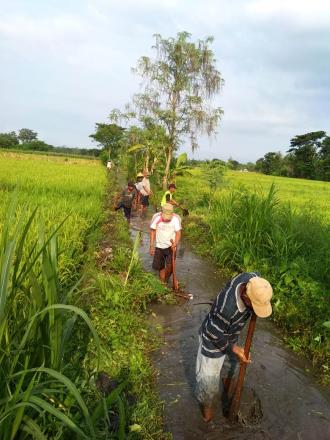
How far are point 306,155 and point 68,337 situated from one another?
6038cm

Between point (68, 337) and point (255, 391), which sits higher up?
point (68, 337)

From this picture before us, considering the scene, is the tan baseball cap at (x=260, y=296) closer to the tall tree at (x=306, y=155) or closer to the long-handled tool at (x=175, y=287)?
the long-handled tool at (x=175, y=287)

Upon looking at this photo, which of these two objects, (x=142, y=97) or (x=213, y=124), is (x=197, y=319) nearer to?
(x=213, y=124)

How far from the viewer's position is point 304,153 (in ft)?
191

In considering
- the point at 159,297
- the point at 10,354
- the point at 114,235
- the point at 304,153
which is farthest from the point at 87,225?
the point at 304,153

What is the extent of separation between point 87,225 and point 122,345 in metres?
3.97

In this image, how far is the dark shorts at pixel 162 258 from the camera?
6.42 meters

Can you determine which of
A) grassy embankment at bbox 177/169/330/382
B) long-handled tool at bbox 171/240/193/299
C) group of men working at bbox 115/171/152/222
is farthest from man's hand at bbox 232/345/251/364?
group of men working at bbox 115/171/152/222

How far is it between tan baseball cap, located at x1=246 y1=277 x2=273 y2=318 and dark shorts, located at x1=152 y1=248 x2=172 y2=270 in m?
3.59

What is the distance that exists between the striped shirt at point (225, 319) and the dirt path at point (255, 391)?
0.71 meters

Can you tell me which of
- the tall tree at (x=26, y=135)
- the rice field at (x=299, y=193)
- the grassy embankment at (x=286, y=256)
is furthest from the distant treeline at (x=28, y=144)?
the grassy embankment at (x=286, y=256)

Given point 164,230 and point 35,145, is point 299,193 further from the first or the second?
point 35,145

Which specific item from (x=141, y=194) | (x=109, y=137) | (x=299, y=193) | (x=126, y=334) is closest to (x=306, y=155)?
(x=109, y=137)

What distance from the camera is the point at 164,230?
6258 millimetres
